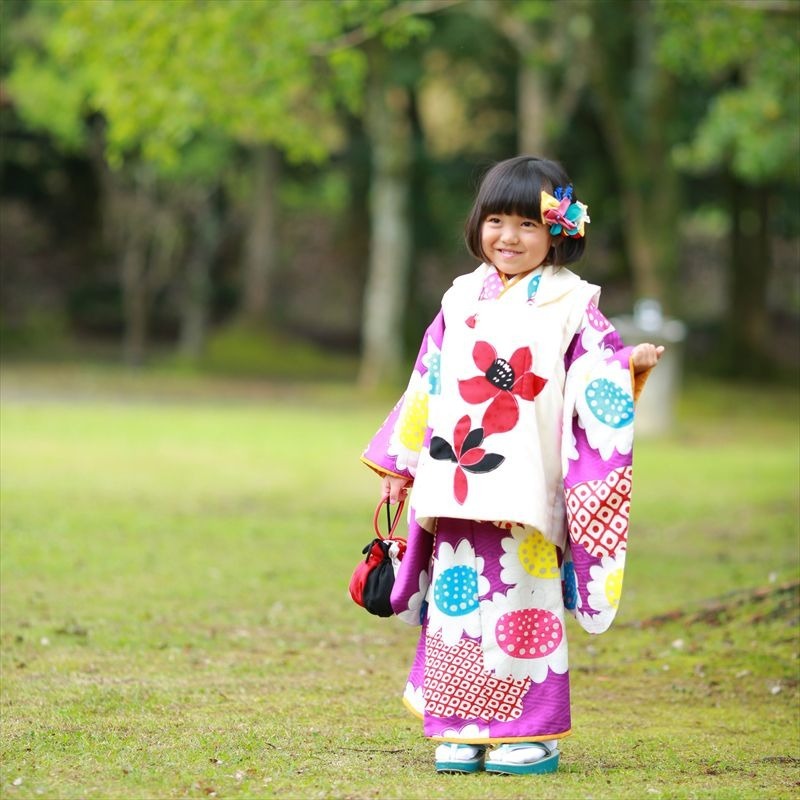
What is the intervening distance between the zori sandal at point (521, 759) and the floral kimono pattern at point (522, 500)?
0.04 m

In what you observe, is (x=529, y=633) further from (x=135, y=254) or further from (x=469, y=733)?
(x=135, y=254)

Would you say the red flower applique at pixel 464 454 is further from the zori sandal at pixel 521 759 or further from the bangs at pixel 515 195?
the zori sandal at pixel 521 759

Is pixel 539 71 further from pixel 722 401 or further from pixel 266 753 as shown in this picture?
pixel 266 753

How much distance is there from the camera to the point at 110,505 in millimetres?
11188

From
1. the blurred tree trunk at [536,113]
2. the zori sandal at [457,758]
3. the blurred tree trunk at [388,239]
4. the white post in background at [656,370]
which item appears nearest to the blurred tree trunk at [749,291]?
the blurred tree trunk at [536,113]

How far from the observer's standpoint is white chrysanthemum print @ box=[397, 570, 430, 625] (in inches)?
177

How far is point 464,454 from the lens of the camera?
430cm

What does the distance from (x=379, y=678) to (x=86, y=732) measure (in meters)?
1.57

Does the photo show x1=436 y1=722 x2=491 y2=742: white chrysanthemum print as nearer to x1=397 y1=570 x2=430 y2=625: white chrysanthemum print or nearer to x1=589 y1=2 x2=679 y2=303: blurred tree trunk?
x1=397 y1=570 x2=430 y2=625: white chrysanthemum print

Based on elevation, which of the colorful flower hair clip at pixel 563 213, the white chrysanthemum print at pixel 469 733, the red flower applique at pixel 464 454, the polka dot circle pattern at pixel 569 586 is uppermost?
the colorful flower hair clip at pixel 563 213

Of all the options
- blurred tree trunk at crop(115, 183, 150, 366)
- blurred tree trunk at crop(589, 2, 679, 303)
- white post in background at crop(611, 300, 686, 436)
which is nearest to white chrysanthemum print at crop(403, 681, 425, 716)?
white post in background at crop(611, 300, 686, 436)

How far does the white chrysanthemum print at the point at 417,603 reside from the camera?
4496 mm

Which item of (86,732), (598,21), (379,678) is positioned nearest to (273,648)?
(379,678)

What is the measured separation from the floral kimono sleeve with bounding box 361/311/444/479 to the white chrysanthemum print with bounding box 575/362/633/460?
48 cm
